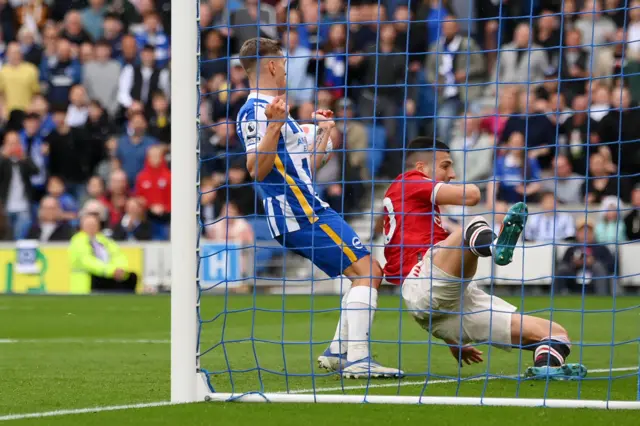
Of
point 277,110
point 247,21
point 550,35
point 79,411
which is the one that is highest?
point 550,35

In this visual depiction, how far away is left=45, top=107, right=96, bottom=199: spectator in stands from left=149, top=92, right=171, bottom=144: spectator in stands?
3.31 feet

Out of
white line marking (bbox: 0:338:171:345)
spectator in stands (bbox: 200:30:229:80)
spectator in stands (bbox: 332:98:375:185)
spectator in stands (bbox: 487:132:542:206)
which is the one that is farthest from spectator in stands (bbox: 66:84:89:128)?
white line marking (bbox: 0:338:171:345)

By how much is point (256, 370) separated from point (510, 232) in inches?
73.2

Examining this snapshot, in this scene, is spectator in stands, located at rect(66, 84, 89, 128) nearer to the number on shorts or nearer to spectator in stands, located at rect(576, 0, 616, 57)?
spectator in stands, located at rect(576, 0, 616, 57)

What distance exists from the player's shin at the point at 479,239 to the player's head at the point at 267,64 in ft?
4.50

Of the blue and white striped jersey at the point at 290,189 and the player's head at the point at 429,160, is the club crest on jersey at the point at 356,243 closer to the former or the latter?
the blue and white striped jersey at the point at 290,189

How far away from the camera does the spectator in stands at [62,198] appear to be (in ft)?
60.1

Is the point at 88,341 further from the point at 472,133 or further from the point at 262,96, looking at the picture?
the point at 472,133

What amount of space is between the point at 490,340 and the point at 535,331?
0.51m

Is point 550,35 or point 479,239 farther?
point 550,35

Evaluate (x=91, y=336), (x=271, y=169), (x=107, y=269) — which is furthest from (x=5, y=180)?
(x=271, y=169)

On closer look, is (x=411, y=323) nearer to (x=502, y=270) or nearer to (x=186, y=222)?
(x=502, y=270)

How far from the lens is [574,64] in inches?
647

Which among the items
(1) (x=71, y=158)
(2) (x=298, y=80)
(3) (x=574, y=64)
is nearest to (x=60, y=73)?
(1) (x=71, y=158)
